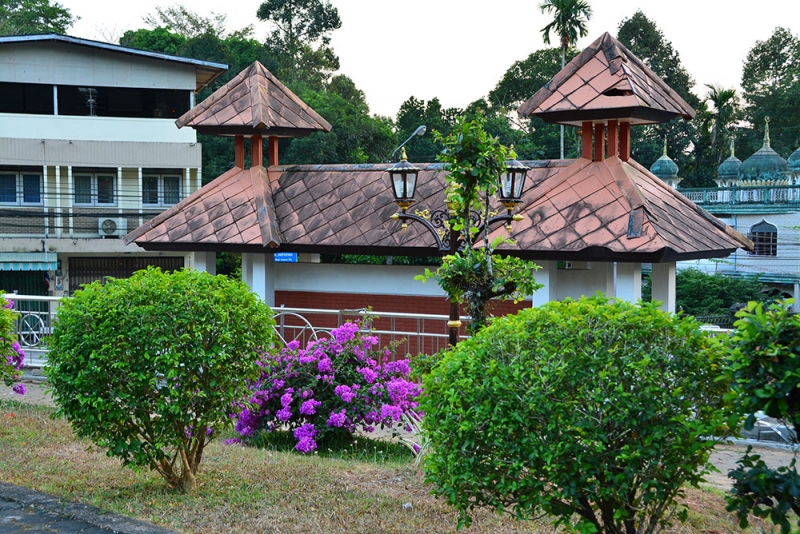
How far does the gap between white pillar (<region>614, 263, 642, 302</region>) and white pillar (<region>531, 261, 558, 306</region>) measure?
2.93 feet

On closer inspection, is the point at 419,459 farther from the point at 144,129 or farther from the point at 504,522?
the point at 144,129

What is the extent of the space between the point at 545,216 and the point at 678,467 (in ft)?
23.3

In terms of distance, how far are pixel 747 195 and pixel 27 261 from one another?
28406mm

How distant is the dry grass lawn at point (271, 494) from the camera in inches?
233

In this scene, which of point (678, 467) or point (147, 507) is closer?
point (678, 467)

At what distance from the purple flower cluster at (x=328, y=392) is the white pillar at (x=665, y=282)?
448 cm

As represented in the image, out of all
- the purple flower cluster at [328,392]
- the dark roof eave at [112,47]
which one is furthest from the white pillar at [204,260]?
the dark roof eave at [112,47]

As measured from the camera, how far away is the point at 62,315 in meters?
6.43

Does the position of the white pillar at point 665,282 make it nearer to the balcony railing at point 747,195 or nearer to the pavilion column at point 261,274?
the pavilion column at point 261,274

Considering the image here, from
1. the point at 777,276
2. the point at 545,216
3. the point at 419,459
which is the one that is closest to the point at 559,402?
the point at 419,459

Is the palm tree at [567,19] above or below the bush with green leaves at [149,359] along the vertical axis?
above

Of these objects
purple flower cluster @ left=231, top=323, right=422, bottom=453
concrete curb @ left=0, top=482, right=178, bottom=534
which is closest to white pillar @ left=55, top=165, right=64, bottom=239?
purple flower cluster @ left=231, top=323, right=422, bottom=453

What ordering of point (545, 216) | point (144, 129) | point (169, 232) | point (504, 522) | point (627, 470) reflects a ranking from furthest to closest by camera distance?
point (144, 129) < point (169, 232) < point (545, 216) < point (504, 522) < point (627, 470)

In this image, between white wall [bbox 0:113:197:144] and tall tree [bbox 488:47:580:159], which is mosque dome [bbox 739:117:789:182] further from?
white wall [bbox 0:113:197:144]
